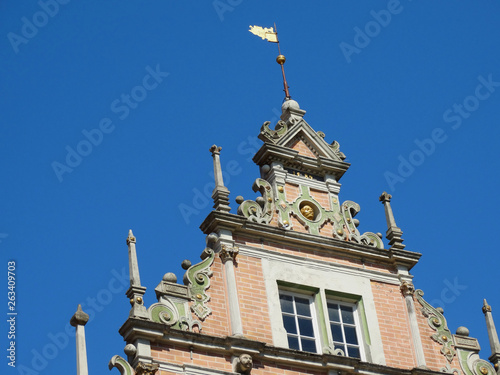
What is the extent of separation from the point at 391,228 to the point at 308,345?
400 cm

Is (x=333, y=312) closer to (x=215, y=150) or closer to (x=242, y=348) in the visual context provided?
(x=242, y=348)

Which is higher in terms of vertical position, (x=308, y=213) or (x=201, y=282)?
(x=308, y=213)

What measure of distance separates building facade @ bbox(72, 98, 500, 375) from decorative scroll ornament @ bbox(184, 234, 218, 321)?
2cm

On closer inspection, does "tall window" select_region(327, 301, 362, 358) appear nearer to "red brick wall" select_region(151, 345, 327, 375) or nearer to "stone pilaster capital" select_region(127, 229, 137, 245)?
"red brick wall" select_region(151, 345, 327, 375)

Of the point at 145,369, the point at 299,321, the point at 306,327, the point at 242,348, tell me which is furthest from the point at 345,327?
the point at 145,369

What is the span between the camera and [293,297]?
92.2 feet

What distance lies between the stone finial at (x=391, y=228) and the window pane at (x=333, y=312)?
2105 mm

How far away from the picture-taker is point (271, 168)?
1176 inches

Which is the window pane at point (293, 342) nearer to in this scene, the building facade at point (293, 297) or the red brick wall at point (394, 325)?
the building facade at point (293, 297)

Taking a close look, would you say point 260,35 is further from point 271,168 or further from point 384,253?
point 384,253

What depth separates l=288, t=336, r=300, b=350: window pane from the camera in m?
27.2

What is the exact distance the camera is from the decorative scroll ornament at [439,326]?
29.0 meters

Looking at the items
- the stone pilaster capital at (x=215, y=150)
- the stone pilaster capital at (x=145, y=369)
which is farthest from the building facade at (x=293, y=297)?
the stone pilaster capital at (x=215, y=150)

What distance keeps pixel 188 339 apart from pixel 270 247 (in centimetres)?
323
